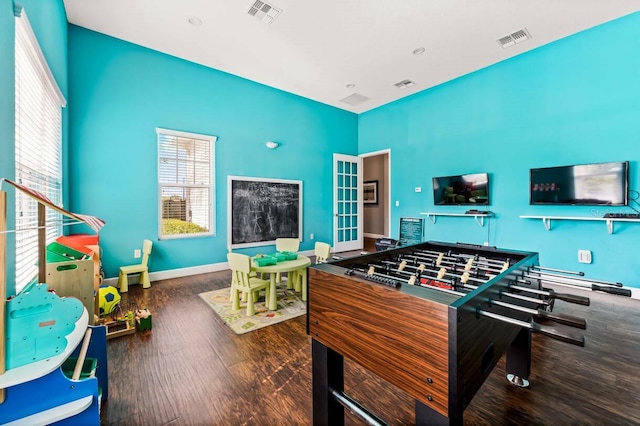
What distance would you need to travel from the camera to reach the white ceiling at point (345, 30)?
308 cm

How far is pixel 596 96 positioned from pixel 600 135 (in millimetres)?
505

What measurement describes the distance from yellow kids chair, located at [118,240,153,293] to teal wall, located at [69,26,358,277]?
0.67 ft

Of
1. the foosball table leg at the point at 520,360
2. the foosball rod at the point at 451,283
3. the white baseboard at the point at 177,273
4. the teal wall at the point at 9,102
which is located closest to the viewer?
the foosball rod at the point at 451,283

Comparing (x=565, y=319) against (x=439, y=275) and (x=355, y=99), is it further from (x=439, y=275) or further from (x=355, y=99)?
(x=355, y=99)

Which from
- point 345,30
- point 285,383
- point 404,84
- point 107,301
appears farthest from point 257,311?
point 404,84

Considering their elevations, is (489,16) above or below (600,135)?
above

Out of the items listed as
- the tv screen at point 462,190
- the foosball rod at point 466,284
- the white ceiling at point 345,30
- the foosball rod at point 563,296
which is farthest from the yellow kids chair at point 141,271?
the tv screen at point 462,190

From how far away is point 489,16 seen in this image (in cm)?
321

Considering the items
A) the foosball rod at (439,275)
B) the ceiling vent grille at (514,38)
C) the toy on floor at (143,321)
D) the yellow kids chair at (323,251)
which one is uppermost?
the ceiling vent grille at (514,38)

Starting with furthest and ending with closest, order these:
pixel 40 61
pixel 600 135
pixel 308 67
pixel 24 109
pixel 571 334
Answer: pixel 308 67 → pixel 600 135 → pixel 40 61 → pixel 24 109 → pixel 571 334

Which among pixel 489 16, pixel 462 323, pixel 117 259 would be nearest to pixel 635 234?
pixel 489 16

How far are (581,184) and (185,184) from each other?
18.2ft

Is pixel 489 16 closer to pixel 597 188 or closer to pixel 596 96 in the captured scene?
pixel 596 96

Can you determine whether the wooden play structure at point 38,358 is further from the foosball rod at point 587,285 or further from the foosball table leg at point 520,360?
the foosball table leg at point 520,360
